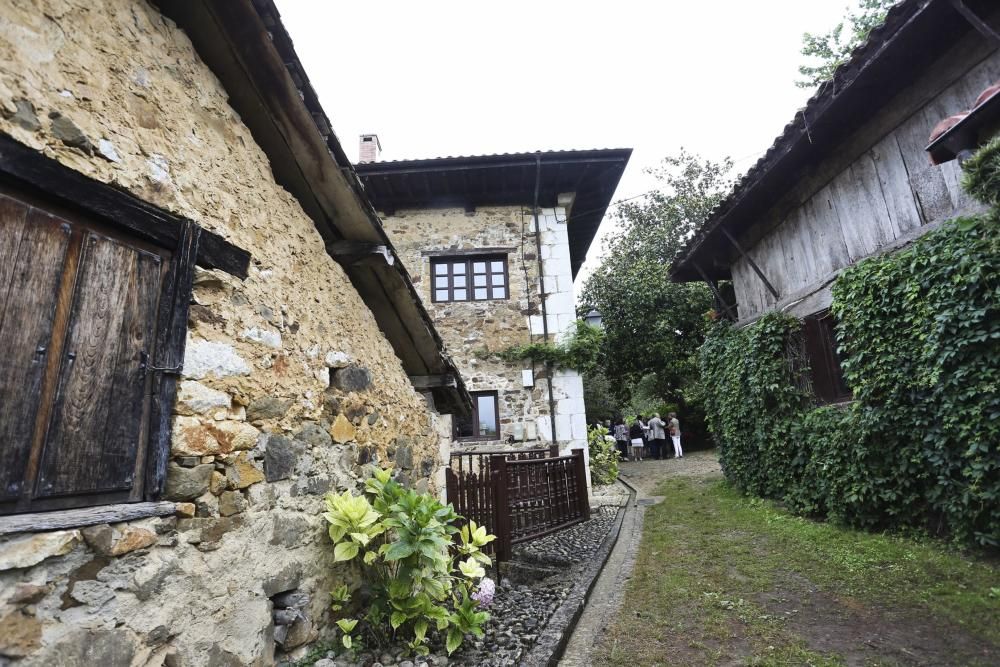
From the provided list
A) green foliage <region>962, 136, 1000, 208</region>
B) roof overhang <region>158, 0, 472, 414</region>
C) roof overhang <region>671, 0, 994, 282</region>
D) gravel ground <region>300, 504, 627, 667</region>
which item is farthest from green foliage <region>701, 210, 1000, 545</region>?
roof overhang <region>158, 0, 472, 414</region>

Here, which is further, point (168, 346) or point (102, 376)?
point (168, 346)

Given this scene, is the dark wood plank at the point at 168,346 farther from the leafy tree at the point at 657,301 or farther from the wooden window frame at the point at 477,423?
the leafy tree at the point at 657,301

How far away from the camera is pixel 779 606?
363 cm

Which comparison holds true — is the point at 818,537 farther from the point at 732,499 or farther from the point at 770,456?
the point at 732,499

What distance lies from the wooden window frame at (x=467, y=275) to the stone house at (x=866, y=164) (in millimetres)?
3951

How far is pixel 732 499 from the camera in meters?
7.57

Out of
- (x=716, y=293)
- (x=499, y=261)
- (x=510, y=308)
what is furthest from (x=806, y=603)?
(x=499, y=261)

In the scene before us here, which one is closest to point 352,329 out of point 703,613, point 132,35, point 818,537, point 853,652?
point 132,35

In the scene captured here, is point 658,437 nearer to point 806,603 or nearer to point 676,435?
point 676,435

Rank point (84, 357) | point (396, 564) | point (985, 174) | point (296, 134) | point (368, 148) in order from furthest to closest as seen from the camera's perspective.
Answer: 1. point (368, 148)
2. point (985, 174)
3. point (396, 564)
4. point (296, 134)
5. point (84, 357)

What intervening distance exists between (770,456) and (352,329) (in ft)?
19.6

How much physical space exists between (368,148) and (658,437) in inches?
452

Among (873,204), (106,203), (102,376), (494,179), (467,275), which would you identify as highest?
(494,179)

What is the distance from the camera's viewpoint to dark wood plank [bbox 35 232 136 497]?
1670 mm
